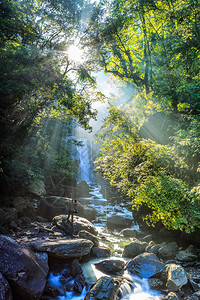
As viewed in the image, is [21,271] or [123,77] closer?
[21,271]

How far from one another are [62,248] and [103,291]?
254cm

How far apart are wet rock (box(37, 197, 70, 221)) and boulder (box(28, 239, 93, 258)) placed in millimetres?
5953

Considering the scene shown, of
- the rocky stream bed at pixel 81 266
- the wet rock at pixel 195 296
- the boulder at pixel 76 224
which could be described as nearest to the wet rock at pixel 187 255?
the rocky stream bed at pixel 81 266

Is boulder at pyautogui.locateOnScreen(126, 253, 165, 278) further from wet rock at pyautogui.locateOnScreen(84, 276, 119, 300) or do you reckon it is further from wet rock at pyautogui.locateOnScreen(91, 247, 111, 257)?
wet rock at pyautogui.locateOnScreen(84, 276, 119, 300)

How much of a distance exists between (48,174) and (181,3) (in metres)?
20.8

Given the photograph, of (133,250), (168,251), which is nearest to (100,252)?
(133,250)

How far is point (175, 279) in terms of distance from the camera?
6.27 metres

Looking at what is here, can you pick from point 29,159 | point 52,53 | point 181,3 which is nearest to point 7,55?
point 52,53

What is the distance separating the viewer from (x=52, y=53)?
43.3ft

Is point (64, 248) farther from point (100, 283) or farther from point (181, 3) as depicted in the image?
point (181, 3)

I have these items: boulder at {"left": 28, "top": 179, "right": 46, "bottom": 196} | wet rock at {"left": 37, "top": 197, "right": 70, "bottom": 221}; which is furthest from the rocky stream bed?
boulder at {"left": 28, "top": 179, "right": 46, "bottom": 196}

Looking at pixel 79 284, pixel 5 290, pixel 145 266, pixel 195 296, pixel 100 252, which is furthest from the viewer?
pixel 100 252

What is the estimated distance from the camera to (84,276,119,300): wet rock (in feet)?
16.9

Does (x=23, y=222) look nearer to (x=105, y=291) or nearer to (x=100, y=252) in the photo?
(x=100, y=252)
